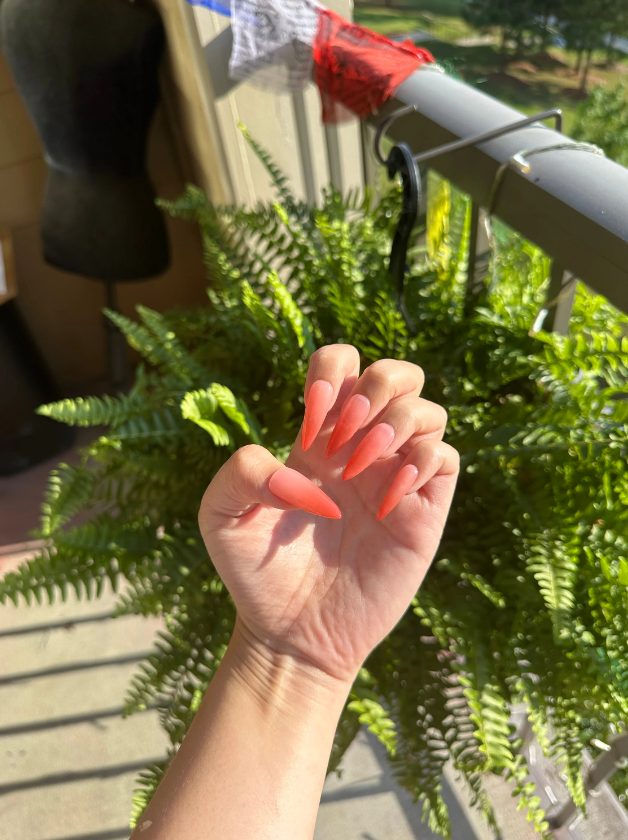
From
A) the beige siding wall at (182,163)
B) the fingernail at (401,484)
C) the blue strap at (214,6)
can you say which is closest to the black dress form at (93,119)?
the beige siding wall at (182,163)

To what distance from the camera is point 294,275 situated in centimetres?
70

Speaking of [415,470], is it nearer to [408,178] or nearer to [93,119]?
[408,178]

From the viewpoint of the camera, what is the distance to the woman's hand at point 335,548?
48 centimetres

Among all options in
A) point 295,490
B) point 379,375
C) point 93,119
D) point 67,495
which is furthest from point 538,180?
point 93,119

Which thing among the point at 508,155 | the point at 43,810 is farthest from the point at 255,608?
the point at 43,810

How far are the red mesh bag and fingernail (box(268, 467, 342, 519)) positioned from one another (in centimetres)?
59

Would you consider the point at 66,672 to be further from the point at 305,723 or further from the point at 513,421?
the point at 513,421

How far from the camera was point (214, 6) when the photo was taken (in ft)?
2.90

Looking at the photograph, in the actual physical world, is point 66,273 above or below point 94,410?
below

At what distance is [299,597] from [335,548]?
56 mm

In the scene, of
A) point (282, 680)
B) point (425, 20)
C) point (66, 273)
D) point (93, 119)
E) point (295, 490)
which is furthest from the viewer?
point (66, 273)

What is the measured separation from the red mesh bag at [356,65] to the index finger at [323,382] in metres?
0.49

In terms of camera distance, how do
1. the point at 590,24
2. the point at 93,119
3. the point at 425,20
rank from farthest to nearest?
1. the point at 93,119
2. the point at 425,20
3. the point at 590,24

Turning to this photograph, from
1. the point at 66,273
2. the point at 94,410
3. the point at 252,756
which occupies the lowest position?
the point at 66,273
